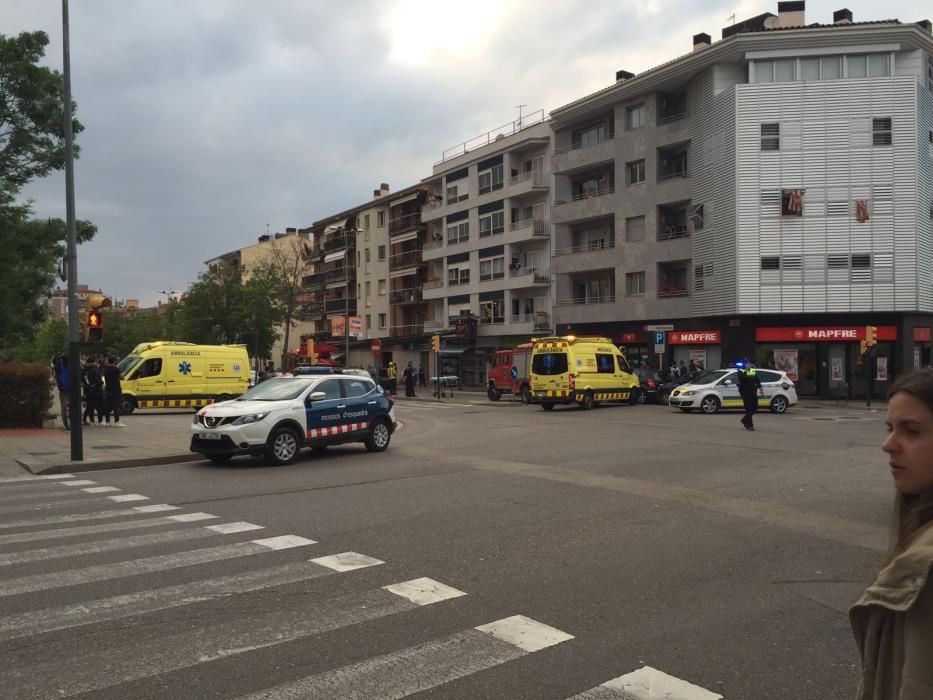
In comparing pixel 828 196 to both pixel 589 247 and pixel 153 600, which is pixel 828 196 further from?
pixel 153 600

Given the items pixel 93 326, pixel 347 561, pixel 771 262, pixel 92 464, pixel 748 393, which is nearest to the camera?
pixel 347 561

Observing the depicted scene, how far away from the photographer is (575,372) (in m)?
27.5

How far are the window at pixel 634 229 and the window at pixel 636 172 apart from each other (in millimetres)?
2018

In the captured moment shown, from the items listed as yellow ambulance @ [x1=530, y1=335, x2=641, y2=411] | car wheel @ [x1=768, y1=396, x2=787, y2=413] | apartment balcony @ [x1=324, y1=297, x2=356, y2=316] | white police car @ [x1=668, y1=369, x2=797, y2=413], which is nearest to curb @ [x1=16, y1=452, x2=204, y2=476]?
yellow ambulance @ [x1=530, y1=335, x2=641, y2=411]

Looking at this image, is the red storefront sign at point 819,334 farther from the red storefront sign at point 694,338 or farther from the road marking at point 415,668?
the road marking at point 415,668

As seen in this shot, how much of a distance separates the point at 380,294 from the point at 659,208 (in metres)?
31.8

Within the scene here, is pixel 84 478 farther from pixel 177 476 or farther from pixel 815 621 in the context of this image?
pixel 815 621

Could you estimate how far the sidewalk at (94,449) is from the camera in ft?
42.9

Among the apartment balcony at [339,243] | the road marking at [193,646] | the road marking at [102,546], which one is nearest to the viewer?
the road marking at [193,646]

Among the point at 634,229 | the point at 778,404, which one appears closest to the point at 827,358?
the point at 778,404

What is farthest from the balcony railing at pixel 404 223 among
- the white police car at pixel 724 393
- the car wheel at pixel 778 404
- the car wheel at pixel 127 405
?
the car wheel at pixel 778 404

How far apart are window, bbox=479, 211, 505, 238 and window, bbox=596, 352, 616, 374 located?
946 inches

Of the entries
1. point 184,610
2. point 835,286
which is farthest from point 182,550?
point 835,286

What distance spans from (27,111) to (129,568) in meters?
18.1
